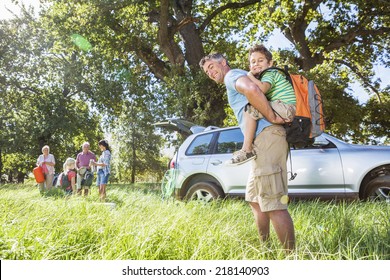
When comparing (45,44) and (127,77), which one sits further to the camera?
(45,44)

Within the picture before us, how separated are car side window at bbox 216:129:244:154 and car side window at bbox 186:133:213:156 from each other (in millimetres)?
255

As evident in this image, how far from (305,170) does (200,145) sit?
2.09 metres

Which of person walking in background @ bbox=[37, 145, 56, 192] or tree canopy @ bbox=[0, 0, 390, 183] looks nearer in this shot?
person walking in background @ bbox=[37, 145, 56, 192]

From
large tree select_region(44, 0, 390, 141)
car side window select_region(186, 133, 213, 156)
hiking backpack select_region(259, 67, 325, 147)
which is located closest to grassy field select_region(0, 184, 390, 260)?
hiking backpack select_region(259, 67, 325, 147)

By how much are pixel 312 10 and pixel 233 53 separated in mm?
4154

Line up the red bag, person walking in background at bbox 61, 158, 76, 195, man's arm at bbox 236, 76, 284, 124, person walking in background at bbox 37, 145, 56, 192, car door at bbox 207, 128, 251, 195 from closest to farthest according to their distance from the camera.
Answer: man's arm at bbox 236, 76, 284, 124 → car door at bbox 207, 128, 251, 195 → person walking in background at bbox 61, 158, 76, 195 → the red bag → person walking in background at bbox 37, 145, 56, 192

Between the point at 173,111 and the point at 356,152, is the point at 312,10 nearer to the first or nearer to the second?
the point at 173,111

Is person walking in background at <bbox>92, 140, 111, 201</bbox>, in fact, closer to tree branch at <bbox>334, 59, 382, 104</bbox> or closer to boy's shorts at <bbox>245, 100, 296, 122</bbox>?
boy's shorts at <bbox>245, 100, 296, 122</bbox>

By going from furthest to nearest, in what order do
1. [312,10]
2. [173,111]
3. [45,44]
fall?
[45,44] < [312,10] < [173,111]

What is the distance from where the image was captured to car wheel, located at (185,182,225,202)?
6461 millimetres

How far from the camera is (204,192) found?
669 cm

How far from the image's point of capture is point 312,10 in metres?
16.9

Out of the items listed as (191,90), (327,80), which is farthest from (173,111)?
(327,80)

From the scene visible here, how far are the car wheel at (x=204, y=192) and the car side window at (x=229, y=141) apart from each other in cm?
67
